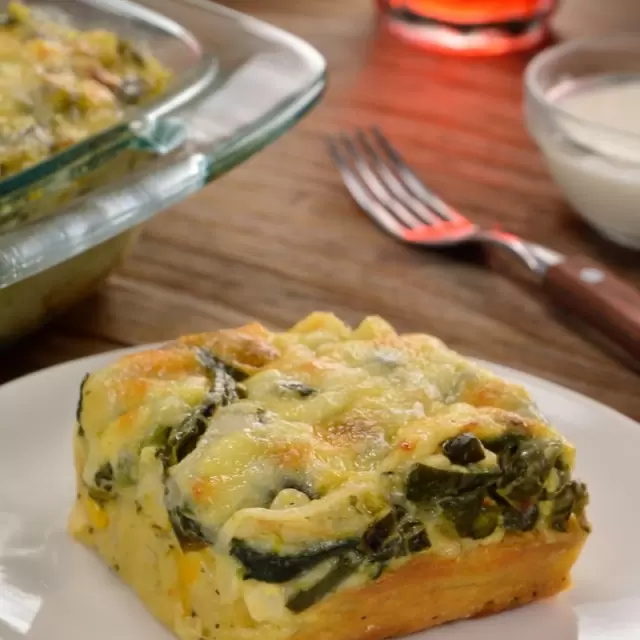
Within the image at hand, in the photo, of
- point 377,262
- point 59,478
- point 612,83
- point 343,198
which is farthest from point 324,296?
point 612,83

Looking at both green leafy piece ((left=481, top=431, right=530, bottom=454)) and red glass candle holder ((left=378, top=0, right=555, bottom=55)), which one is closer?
green leafy piece ((left=481, top=431, right=530, bottom=454))

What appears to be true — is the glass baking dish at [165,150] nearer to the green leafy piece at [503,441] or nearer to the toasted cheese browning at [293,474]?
the toasted cheese browning at [293,474]

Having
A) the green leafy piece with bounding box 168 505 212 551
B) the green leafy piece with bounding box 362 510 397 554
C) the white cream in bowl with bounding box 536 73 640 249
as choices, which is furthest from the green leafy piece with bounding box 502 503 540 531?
the white cream in bowl with bounding box 536 73 640 249

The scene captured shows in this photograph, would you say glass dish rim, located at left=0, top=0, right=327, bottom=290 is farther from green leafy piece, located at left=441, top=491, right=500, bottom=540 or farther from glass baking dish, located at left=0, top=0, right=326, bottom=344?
green leafy piece, located at left=441, top=491, right=500, bottom=540

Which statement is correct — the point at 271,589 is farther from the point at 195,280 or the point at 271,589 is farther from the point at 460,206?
the point at 460,206

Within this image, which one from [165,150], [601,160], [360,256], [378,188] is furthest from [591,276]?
[165,150]

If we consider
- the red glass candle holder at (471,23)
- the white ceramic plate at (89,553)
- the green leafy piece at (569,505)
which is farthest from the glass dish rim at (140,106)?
the red glass candle holder at (471,23)
